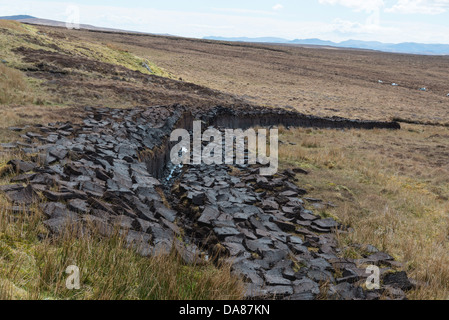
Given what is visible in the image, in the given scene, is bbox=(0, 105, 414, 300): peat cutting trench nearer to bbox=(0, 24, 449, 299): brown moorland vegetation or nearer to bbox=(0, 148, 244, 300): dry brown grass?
bbox=(0, 148, 244, 300): dry brown grass

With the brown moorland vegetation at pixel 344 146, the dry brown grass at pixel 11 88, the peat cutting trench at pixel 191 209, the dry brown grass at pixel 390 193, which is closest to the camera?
the peat cutting trench at pixel 191 209

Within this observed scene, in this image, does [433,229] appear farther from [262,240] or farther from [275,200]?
[262,240]

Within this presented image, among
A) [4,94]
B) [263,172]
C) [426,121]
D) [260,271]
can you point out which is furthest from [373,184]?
[426,121]

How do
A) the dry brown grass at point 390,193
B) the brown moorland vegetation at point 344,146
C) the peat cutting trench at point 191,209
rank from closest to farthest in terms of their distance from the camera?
1. the peat cutting trench at point 191,209
2. the dry brown grass at point 390,193
3. the brown moorland vegetation at point 344,146

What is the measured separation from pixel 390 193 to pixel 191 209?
5841mm

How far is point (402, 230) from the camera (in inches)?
297

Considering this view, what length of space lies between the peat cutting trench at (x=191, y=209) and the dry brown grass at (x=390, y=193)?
0.48m

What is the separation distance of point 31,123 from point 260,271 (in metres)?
8.08

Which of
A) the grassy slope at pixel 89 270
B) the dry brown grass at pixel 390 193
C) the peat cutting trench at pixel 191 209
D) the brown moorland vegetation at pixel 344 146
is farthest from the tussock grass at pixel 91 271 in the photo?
the dry brown grass at pixel 390 193

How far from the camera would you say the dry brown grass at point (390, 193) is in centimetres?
623

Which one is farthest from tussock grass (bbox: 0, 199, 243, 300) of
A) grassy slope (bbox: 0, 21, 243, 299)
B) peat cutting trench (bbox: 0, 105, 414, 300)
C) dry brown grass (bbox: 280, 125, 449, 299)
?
dry brown grass (bbox: 280, 125, 449, 299)

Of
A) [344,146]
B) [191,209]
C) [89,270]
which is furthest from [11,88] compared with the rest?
[89,270]

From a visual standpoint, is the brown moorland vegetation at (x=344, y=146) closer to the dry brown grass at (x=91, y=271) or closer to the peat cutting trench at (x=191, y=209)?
the dry brown grass at (x=91, y=271)

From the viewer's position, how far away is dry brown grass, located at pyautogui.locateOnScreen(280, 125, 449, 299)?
623cm
